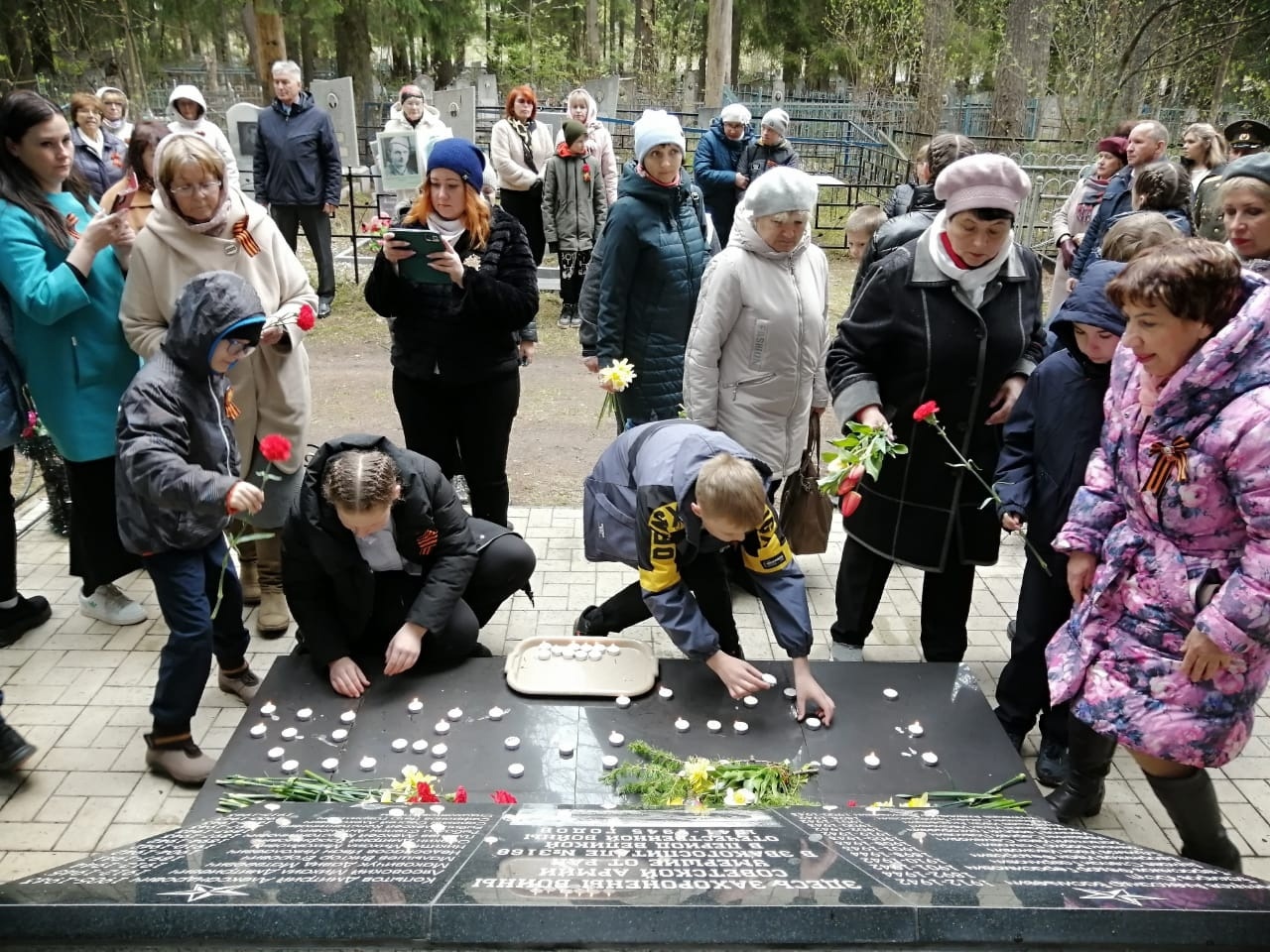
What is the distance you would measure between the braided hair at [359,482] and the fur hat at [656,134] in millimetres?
1832

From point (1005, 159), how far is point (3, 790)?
362 centimetres

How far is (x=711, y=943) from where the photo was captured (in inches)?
52.4

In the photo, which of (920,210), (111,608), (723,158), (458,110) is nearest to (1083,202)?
(723,158)

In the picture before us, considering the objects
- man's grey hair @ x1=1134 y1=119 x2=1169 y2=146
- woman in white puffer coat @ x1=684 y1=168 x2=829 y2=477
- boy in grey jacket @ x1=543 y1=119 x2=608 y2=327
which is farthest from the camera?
boy in grey jacket @ x1=543 y1=119 x2=608 y2=327

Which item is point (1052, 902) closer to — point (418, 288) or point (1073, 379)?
point (1073, 379)

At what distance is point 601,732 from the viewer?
2869 millimetres

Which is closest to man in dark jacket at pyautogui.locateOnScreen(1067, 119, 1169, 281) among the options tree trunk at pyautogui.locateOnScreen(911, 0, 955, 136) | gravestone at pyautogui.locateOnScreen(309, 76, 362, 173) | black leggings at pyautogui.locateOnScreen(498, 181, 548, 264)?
black leggings at pyautogui.locateOnScreen(498, 181, 548, 264)

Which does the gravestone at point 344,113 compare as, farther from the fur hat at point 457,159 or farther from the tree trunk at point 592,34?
the tree trunk at point 592,34

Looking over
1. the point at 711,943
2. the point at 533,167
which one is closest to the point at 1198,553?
the point at 711,943

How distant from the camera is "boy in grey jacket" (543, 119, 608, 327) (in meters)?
8.51

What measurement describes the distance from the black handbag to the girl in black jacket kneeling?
136cm

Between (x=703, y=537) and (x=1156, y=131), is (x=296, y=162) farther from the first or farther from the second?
(x=703, y=537)

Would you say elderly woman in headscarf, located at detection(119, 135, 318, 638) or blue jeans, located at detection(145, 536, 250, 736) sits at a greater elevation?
elderly woman in headscarf, located at detection(119, 135, 318, 638)

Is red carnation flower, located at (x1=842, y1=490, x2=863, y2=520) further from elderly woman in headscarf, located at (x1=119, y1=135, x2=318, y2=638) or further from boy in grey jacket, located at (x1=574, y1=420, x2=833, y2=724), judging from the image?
elderly woman in headscarf, located at (x1=119, y1=135, x2=318, y2=638)
